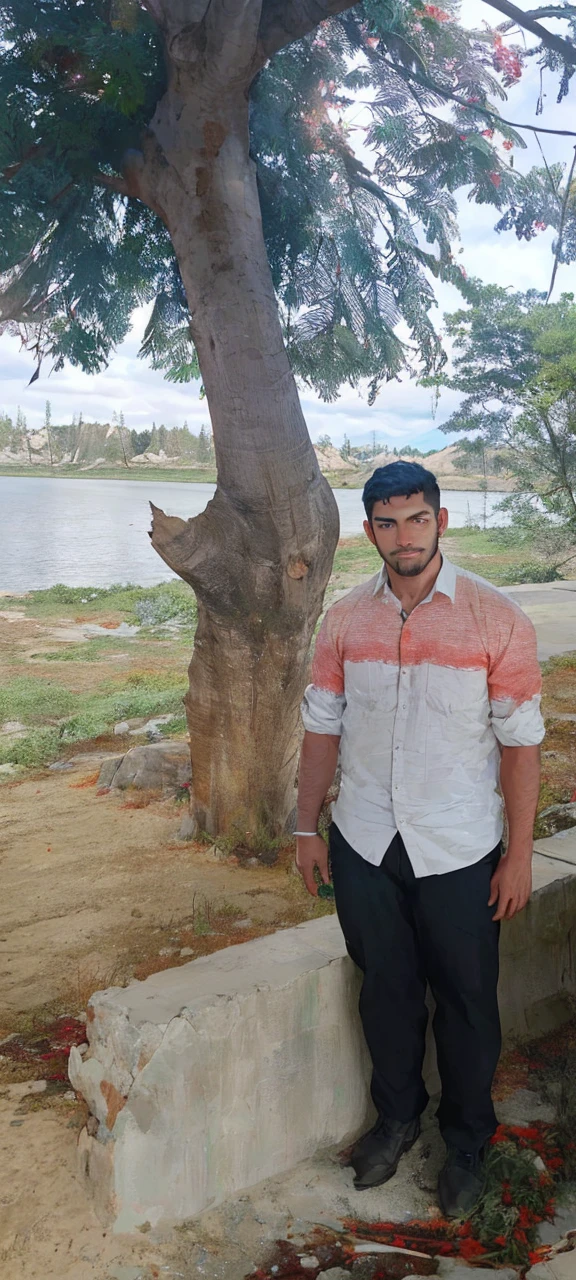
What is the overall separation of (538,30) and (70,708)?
18.7 feet

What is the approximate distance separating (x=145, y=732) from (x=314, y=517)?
141 inches

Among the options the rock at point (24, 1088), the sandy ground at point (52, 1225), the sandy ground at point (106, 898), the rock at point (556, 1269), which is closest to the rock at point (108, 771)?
the sandy ground at point (106, 898)

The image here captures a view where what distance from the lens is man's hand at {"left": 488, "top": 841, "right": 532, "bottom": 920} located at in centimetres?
181

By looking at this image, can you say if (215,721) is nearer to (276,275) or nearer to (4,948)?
(4,948)

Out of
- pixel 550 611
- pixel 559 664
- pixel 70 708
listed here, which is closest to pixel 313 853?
pixel 559 664

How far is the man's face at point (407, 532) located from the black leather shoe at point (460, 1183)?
113cm

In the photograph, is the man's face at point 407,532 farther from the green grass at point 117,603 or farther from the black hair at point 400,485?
the green grass at point 117,603

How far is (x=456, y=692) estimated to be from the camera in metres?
1.77

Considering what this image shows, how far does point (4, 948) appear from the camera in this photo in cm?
337

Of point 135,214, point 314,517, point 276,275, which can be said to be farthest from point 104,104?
point 314,517

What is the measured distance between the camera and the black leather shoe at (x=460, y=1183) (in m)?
1.83

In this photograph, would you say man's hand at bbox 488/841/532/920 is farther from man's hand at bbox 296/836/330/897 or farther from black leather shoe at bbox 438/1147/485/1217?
black leather shoe at bbox 438/1147/485/1217

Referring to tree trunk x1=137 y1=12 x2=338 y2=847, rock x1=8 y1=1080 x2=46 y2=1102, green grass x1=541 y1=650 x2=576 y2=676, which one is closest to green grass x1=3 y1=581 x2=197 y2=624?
green grass x1=541 y1=650 x2=576 y2=676

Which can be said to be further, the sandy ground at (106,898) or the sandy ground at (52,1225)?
the sandy ground at (106,898)
